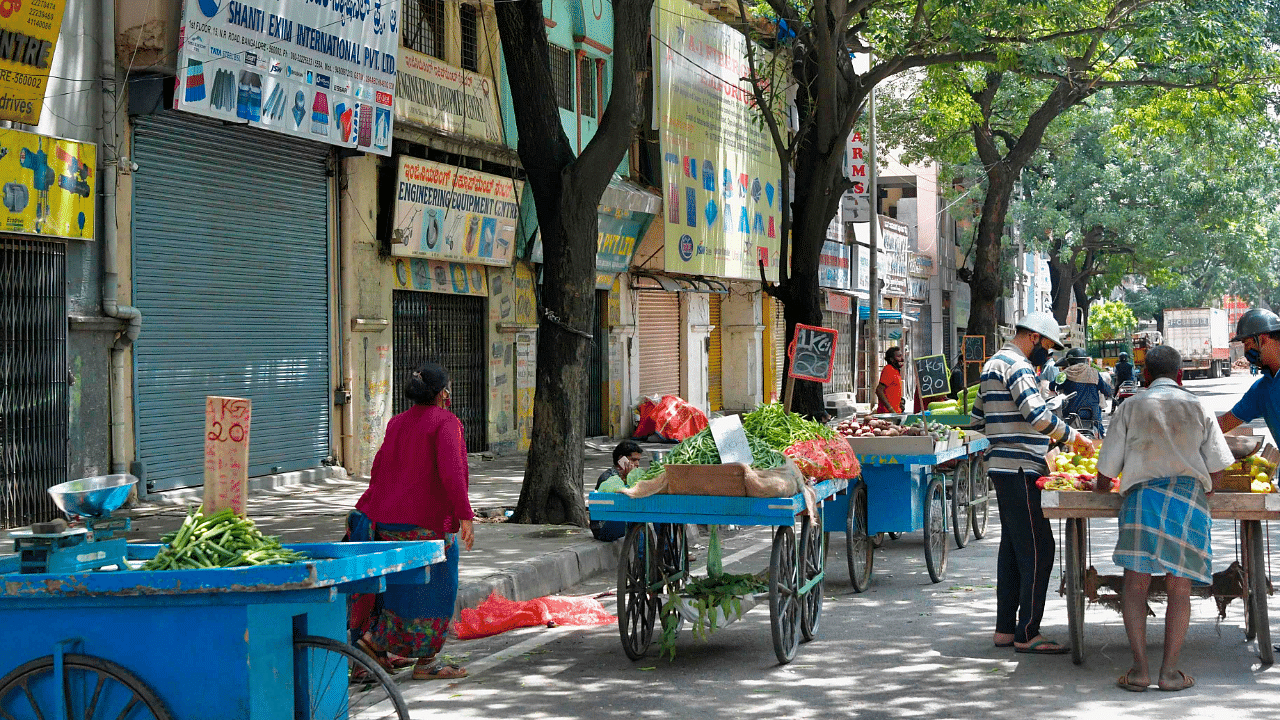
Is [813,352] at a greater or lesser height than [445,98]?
lesser

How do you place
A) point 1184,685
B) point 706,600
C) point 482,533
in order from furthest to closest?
point 482,533 < point 706,600 < point 1184,685

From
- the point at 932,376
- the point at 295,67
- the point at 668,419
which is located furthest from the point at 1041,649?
the point at 668,419

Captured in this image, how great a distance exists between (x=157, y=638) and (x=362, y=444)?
1190cm

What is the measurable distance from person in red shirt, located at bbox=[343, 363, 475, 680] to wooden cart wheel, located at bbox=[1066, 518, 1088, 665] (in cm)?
313

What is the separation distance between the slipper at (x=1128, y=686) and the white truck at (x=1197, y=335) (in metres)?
61.5

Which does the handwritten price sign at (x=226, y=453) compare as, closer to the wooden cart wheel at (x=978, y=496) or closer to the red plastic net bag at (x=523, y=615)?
the red plastic net bag at (x=523, y=615)

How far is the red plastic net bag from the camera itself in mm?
8250

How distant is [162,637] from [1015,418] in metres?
4.81

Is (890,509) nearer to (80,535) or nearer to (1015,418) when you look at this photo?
(1015,418)

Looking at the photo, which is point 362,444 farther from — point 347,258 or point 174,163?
point 174,163

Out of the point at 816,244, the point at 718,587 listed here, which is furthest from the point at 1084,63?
the point at 718,587

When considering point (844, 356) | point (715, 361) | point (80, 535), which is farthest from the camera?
point (844, 356)

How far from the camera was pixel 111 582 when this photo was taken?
14.4 ft

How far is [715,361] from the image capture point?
29.2 m
